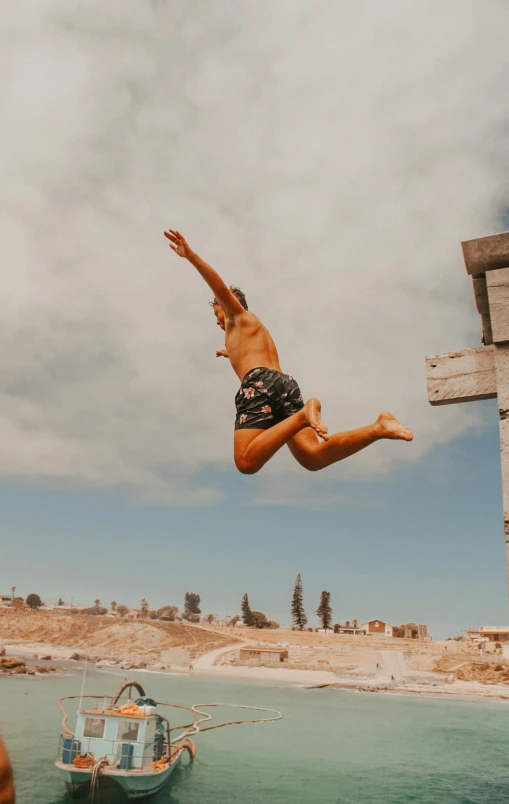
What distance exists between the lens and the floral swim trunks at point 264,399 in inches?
173

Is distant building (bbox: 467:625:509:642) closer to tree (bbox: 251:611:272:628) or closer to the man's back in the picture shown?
tree (bbox: 251:611:272:628)

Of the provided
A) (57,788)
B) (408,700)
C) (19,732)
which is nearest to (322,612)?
(408,700)

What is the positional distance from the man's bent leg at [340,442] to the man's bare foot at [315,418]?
0.18 m

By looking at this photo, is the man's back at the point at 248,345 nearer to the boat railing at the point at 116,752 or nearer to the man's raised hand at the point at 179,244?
the man's raised hand at the point at 179,244

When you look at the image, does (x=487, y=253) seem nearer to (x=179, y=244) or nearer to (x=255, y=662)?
(x=179, y=244)

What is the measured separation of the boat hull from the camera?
22.7 m

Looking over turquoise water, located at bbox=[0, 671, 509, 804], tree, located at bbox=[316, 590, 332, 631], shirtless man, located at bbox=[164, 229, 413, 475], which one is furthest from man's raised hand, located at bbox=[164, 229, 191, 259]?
tree, located at bbox=[316, 590, 332, 631]

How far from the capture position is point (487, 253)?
3842mm

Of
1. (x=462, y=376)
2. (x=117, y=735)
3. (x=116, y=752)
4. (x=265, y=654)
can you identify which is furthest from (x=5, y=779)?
(x=265, y=654)

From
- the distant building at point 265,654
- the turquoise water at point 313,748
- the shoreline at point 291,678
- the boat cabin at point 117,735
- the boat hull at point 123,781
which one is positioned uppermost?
the boat cabin at point 117,735

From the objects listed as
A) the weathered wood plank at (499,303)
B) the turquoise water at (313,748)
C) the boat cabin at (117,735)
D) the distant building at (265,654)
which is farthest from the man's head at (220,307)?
the distant building at (265,654)

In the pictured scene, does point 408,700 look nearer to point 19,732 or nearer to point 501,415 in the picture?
point 19,732

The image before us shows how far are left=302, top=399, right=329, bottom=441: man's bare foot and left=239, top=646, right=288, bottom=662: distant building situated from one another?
8079 centimetres

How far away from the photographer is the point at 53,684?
67188 millimetres
